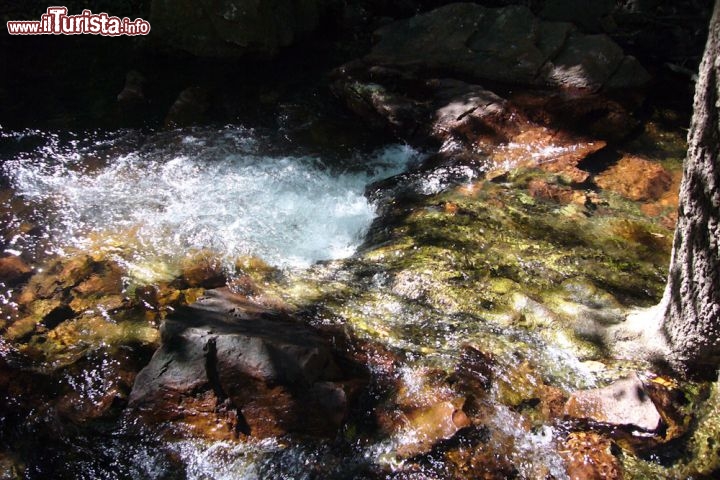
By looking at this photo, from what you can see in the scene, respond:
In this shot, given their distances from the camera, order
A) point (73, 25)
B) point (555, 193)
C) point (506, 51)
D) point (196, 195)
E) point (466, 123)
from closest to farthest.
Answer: point (555, 193)
point (196, 195)
point (466, 123)
point (506, 51)
point (73, 25)

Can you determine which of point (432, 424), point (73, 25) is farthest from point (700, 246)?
point (73, 25)

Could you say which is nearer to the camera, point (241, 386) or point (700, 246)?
point (700, 246)

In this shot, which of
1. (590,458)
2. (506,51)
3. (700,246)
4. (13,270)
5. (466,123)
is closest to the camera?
(700,246)

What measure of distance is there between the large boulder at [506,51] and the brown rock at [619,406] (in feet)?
13.0

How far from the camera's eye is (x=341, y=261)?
3965 mm

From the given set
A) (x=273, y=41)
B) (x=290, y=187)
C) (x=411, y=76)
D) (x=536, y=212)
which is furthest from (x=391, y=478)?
(x=273, y=41)

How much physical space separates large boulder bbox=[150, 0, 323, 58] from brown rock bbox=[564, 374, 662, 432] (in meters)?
5.89

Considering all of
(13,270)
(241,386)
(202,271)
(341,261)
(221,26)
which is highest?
(221,26)

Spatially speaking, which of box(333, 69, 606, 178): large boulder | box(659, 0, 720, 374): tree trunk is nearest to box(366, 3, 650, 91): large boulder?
box(333, 69, 606, 178): large boulder

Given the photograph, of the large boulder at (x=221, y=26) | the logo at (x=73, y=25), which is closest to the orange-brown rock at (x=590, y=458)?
the large boulder at (x=221, y=26)

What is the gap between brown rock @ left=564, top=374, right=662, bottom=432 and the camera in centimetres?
255

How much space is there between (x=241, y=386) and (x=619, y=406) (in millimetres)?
1941

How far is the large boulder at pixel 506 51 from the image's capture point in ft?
18.8

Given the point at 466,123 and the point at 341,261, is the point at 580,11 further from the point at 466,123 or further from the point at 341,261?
the point at 341,261
